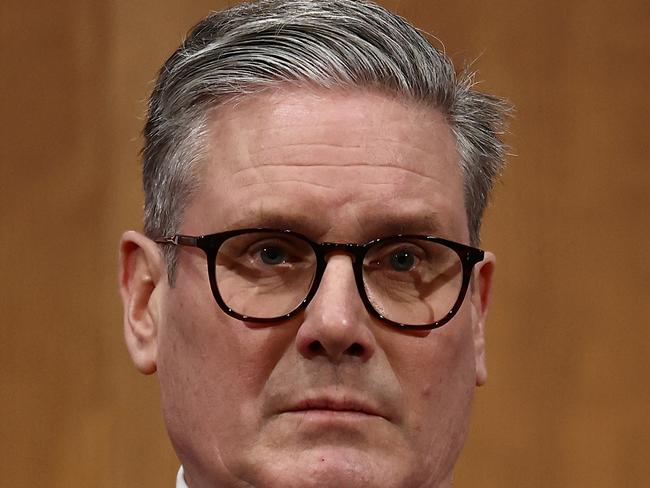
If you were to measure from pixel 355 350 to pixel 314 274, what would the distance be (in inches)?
3.6

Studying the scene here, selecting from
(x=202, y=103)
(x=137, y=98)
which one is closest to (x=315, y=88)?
(x=202, y=103)

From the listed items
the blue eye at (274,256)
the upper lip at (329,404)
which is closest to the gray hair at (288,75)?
the blue eye at (274,256)

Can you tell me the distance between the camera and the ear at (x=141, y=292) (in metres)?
1.52

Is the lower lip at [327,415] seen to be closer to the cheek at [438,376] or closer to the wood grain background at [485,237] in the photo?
the cheek at [438,376]

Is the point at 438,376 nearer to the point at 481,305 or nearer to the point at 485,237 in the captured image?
the point at 481,305

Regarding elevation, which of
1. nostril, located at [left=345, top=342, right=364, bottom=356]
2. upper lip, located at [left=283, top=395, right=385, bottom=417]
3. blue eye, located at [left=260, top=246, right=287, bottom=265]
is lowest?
upper lip, located at [left=283, top=395, right=385, bottom=417]

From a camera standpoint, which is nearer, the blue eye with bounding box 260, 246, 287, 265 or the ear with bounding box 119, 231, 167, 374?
the blue eye with bounding box 260, 246, 287, 265

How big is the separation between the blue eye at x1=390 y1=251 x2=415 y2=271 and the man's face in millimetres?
30

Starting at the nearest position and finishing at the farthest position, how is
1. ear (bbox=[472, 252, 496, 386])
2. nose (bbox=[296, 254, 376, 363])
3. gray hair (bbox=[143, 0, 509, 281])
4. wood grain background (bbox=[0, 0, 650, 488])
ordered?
1. nose (bbox=[296, 254, 376, 363])
2. gray hair (bbox=[143, 0, 509, 281])
3. ear (bbox=[472, 252, 496, 386])
4. wood grain background (bbox=[0, 0, 650, 488])

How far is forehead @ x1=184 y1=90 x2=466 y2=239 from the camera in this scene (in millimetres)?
1367

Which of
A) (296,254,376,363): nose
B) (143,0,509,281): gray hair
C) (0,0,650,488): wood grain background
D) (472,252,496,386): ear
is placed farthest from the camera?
(0,0,650,488): wood grain background

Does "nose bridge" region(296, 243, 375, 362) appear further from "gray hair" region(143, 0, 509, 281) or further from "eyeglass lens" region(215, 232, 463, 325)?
"gray hair" region(143, 0, 509, 281)

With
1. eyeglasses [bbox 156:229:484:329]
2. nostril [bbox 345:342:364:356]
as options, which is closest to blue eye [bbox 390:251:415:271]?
eyeglasses [bbox 156:229:484:329]

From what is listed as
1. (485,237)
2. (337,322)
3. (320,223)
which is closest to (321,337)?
(337,322)
